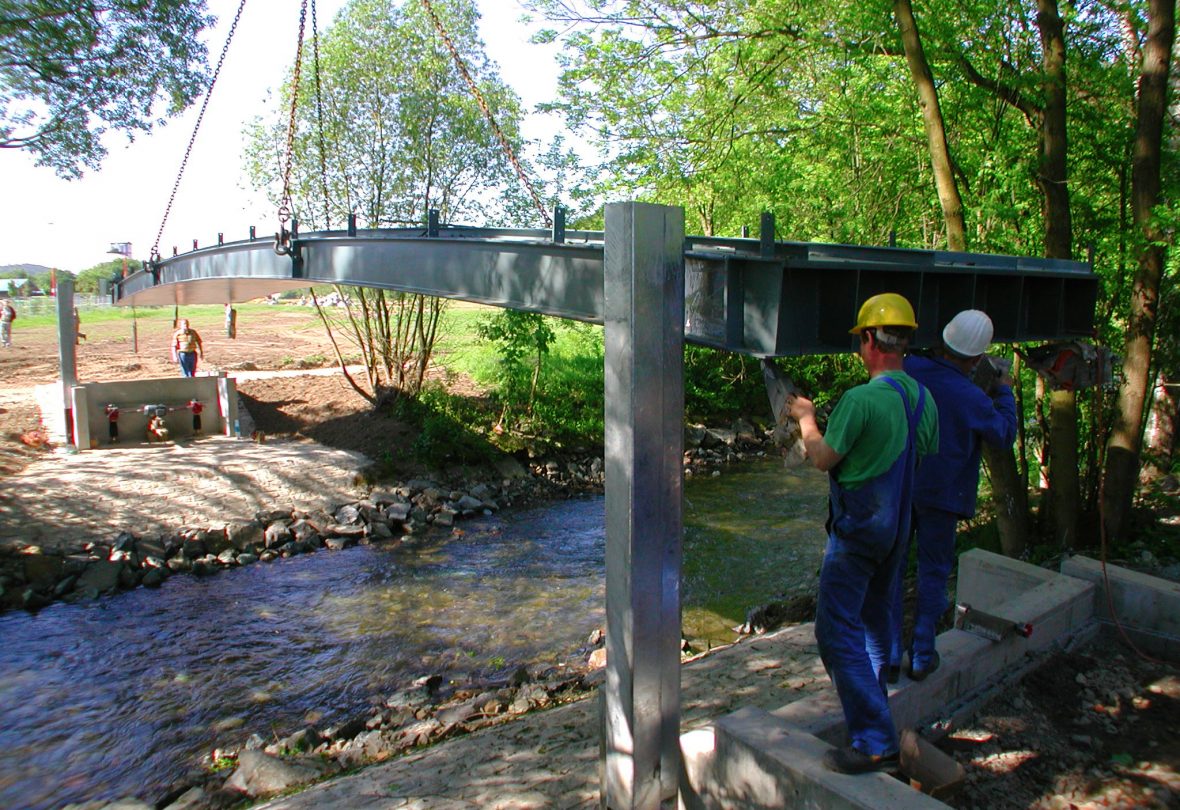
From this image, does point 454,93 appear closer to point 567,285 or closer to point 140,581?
point 140,581

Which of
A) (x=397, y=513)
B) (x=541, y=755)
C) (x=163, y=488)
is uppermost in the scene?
(x=163, y=488)

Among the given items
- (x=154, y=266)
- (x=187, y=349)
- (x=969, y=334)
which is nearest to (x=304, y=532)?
(x=154, y=266)

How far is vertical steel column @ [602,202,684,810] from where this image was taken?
11.3 ft

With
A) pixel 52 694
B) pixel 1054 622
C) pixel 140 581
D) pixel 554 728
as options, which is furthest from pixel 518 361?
pixel 1054 622

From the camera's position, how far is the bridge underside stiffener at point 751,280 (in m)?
4.24

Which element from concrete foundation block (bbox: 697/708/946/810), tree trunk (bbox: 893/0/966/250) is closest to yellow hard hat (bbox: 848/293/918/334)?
concrete foundation block (bbox: 697/708/946/810)

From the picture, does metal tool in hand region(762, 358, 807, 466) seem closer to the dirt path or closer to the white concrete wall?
the dirt path

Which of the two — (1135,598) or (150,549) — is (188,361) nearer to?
(150,549)

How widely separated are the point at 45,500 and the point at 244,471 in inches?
114

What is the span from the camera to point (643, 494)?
3.50 metres

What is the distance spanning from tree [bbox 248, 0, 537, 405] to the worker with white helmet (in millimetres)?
13909

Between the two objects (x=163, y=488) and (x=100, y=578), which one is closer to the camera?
(x=100, y=578)

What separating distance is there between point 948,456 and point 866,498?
3.21ft

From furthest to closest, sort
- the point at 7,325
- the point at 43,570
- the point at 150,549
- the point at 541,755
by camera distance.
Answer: the point at 7,325 → the point at 150,549 → the point at 43,570 → the point at 541,755
